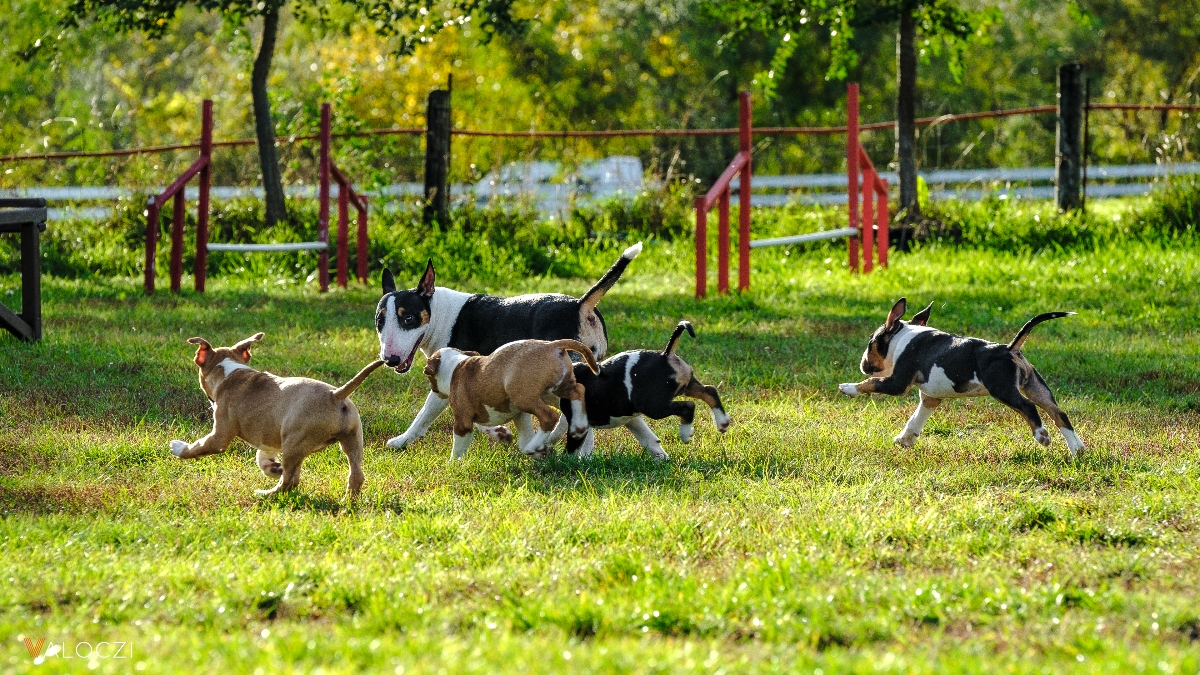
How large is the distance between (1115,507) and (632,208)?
34.4 ft

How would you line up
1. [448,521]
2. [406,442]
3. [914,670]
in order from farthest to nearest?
[406,442] < [448,521] < [914,670]

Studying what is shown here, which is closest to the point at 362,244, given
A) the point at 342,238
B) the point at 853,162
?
the point at 342,238

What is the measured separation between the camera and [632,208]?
15047 millimetres

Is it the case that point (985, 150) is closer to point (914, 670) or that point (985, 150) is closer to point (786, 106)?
point (786, 106)

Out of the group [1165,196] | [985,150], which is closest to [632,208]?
[1165,196]

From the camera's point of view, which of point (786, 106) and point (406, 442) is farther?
point (786, 106)

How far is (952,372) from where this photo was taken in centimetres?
591

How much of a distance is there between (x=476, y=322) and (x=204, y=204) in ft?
20.9

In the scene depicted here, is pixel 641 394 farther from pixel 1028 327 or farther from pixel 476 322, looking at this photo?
pixel 1028 327

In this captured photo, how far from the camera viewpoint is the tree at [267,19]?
1334cm

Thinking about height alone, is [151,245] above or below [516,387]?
above

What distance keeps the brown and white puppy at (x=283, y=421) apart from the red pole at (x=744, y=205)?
6.66m

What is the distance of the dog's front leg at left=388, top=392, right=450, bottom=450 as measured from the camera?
6.14 meters

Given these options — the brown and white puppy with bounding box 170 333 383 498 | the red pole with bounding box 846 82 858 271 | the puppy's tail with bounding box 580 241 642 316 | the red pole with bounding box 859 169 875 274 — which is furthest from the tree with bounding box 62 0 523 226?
the brown and white puppy with bounding box 170 333 383 498
